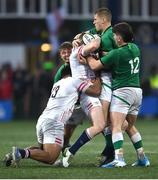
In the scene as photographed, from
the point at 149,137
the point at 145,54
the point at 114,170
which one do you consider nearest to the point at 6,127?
the point at 149,137

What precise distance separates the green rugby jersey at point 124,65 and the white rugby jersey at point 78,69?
0.34m

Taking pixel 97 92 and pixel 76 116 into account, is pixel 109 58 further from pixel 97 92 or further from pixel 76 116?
pixel 76 116

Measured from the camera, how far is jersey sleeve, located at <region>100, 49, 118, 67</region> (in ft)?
47.6

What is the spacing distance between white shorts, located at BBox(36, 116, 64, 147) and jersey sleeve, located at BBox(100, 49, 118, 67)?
3.48 ft

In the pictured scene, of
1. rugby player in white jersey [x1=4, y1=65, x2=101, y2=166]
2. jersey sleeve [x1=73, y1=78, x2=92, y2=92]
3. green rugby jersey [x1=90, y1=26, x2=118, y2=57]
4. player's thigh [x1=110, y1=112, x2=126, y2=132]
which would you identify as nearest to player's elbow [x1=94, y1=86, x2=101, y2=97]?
rugby player in white jersey [x1=4, y1=65, x2=101, y2=166]

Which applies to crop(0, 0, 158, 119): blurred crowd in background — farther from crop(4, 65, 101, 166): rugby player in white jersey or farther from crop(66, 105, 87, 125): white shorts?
crop(4, 65, 101, 166): rugby player in white jersey

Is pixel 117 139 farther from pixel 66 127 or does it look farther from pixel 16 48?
pixel 16 48

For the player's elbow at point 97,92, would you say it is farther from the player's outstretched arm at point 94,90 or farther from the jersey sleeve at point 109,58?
the jersey sleeve at point 109,58

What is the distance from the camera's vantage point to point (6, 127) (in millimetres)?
27766

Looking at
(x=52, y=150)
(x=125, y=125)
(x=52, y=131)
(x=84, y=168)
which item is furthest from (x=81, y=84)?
(x=84, y=168)

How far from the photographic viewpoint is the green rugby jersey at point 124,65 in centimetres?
1457

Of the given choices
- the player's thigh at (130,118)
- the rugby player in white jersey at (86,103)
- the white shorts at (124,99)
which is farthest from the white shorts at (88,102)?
the player's thigh at (130,118)

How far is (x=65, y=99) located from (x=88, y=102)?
1.08 ft

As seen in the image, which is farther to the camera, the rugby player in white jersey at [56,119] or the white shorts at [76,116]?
the white shorts at [76,116]
